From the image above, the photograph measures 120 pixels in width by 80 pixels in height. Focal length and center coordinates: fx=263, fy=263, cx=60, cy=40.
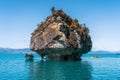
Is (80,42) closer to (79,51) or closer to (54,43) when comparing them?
(79,51)

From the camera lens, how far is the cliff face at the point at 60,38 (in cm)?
9469

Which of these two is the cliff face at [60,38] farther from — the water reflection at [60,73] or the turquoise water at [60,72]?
the water reflection at [60,73]

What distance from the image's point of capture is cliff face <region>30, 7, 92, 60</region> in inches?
3728

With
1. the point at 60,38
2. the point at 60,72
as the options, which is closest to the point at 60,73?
the point at 60,72

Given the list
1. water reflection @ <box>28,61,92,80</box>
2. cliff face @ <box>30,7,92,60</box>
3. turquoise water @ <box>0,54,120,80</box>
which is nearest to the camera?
water reflection @ <box>28,61,92,80</box>

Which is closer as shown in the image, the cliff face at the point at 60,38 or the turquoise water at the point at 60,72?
the turquoise water at the point at 60,72

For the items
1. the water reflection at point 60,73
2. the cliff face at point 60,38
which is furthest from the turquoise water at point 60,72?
the cliff face at point 60,38

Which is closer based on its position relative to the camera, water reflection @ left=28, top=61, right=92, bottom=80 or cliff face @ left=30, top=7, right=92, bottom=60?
water reflection @ left=28, top=61, right=92, bottom=80

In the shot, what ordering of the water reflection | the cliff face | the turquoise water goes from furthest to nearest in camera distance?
the cliff face → the turquoise water → the water reflection

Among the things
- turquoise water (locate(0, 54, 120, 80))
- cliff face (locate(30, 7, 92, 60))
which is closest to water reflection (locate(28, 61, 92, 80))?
turquoise water (locate(0, 54, 120, 80))

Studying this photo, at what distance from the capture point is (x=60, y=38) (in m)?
94.2

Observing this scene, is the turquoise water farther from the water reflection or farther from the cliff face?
the cliff face

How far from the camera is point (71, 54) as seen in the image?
329 ft

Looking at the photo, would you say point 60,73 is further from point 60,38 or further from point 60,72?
point 60,38
